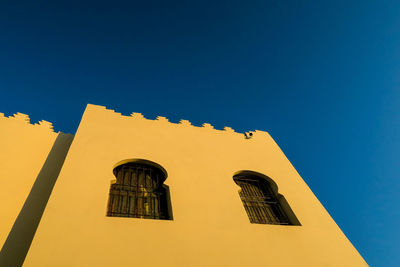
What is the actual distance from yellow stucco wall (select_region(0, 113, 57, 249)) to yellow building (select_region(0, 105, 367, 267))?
0.02 metres

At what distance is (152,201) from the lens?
475cm

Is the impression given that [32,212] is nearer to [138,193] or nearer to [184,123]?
[138,193]

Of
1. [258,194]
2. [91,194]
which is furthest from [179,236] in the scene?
[258,194]

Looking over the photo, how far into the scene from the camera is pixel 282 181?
6.27m

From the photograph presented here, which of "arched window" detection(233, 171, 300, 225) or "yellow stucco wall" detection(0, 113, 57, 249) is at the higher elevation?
"yellow stucco wall" detection(0, 113, 57, 249)

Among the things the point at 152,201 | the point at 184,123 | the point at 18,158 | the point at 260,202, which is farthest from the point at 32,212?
the point at 260,202

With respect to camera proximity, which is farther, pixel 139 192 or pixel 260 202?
pixel 260 202

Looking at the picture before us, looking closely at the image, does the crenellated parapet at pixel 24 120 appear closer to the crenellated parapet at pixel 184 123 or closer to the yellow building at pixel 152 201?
the yellow building at pixel 152 201

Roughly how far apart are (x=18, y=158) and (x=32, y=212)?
1.51m

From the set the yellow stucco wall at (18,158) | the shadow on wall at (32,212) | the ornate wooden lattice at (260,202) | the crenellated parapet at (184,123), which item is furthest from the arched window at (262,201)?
the yellow stucco wall at (18,158)

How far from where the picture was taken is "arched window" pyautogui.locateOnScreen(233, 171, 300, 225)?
17.4 ft

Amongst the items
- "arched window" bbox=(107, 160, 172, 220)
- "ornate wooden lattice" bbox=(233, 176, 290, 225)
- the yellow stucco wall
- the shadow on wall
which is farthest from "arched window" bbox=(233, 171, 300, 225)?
the yellow stucco wall

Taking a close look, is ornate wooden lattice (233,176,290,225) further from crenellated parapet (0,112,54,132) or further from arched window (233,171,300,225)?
crenellated parapet (0,112,54,132)

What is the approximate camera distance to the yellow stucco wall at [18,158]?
4.68 m
